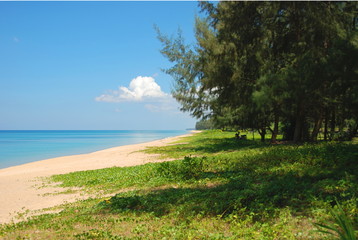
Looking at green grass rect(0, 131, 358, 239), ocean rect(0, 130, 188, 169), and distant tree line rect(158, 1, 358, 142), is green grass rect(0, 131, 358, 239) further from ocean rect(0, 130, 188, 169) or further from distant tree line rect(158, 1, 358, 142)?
ocean rect(0, 130, 188, 169)

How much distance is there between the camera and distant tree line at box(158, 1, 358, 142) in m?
12.8

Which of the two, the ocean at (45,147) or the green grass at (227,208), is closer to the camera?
the green grass at (227,208)

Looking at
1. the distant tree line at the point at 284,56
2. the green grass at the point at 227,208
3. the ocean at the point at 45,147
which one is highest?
the distant tree line at the point at 284,56

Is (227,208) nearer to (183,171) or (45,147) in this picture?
(183,171)

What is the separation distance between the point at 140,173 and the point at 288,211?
8.03 metres

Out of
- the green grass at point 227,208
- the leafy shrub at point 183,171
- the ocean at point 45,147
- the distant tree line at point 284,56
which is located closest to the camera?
the green grass at point 227,208

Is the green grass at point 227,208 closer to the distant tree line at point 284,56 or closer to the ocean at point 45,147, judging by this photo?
the distant tree line at point 284,56

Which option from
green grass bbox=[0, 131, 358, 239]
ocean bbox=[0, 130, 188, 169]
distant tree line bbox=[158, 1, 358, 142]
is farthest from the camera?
ocean bbox=[0, 130, 188, 169]

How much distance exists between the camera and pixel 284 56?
55.4 ft

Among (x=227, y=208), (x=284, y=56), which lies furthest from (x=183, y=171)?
(x=284, y=56)

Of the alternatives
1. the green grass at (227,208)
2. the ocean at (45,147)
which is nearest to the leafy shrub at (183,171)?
the green grass at (227,208)

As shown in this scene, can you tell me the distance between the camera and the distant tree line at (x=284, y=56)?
1277 centimetres

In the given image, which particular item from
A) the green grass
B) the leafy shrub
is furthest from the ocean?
the green grass

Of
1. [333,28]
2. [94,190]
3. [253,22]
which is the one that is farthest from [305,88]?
[94,190]
